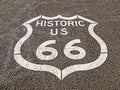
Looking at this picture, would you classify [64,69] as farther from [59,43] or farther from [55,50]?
[59,43]

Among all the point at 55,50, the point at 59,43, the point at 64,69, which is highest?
the point at 59,43

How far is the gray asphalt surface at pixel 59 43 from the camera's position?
4.12 m

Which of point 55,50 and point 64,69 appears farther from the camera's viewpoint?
point 55,50

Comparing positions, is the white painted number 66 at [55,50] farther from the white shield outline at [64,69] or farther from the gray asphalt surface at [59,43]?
the white shield outline at [64,69]

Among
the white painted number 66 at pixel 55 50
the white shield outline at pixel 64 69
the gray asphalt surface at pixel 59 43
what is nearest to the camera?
the gray asphalt surface at pixel 59 43

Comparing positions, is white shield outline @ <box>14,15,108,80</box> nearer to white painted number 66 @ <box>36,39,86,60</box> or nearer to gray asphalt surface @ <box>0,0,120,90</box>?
gray asphalt surface @ <box>0,0,120,90</box>

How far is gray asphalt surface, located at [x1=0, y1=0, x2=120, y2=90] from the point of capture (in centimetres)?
412

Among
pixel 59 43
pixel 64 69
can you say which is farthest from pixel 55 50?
pixel 64 69

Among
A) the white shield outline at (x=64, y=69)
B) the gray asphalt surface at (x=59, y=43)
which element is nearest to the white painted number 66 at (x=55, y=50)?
the gray asphalt surface at (x=59, y=43)

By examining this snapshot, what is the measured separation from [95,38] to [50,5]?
6.06 feet

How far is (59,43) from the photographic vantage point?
5.00m

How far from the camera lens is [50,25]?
5500 mm

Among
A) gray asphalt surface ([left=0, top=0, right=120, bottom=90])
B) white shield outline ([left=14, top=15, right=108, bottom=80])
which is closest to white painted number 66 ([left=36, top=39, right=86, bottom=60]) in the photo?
gray asphalt surface ([left=0, top=0, right=120, bottom=90])

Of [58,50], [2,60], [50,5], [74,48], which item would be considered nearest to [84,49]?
[74,48]
